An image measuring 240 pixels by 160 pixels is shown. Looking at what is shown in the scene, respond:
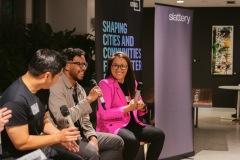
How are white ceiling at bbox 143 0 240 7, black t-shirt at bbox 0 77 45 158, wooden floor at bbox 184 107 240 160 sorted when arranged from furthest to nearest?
white ceiling at bbox 143 0 240 7, wooden floor at bbox 184 107 240 160, black t-shirt at bbox 0 77 45 158

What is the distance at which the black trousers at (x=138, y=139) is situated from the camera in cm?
396

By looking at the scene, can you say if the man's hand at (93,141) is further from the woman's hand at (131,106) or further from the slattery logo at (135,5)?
the slattery logo at (135,5)

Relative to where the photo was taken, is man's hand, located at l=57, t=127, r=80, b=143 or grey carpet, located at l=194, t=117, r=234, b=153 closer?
man's hand, located at l=57, t=127, r=80, b=143

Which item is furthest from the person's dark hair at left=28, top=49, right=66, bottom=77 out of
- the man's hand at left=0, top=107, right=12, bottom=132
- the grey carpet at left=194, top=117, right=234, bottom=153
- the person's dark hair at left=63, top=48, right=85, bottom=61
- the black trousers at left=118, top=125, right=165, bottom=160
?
the grey carpet at left=194, top=117, right=234, bottom=153

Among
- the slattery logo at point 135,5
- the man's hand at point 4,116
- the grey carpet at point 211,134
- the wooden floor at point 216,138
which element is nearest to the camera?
the man's hand at point 4,116

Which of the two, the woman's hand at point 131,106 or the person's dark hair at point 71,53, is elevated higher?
the person's dark hair at point 71,53

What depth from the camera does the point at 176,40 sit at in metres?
4.98

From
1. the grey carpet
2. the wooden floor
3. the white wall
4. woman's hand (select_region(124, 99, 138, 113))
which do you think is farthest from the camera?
the white wall

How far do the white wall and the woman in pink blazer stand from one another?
2.88m

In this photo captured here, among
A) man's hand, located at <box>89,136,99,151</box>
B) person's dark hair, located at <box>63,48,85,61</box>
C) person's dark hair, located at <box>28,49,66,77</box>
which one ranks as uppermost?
person's dark hair, located at <box>63,48,85,61</box>

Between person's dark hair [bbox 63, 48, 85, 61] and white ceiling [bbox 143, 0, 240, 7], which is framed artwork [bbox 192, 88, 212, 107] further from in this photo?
person's dark hair [bbox 63, 48, 85, 61]

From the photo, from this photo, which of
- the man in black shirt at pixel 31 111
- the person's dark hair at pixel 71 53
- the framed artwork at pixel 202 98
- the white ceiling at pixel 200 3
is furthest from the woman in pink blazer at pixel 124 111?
the white ceiling at pixel 200 3

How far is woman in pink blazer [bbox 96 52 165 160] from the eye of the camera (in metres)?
3.98

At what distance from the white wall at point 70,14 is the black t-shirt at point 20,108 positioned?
4389 mm
